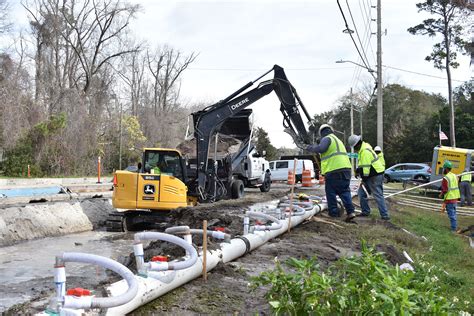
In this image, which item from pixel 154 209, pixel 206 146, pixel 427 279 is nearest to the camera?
pixel 427 279

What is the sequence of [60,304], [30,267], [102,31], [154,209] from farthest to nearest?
1. [102,31]
2. [154,209]
3. [30,267]
4. [60,304]

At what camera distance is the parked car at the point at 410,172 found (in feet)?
115

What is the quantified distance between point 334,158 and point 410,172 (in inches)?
1111

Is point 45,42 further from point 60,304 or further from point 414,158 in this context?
point 60,304

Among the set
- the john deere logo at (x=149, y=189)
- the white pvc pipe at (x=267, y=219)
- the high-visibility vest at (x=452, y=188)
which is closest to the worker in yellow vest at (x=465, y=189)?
the high-visibility vest at (x=452, y=188)

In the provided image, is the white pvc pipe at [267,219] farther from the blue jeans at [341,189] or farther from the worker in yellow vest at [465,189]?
the worker in yellow vest at [465,189]

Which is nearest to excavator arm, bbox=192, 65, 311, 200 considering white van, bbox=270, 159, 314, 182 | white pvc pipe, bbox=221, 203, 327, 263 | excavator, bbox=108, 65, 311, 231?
excavator, bbox=108, 65, 311, 231

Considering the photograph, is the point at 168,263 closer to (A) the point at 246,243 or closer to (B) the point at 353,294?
(B) the point at 353,294

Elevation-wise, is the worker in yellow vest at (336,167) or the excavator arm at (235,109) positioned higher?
the excavator arm at (235,109)

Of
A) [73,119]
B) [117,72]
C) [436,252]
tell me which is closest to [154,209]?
[436,252]

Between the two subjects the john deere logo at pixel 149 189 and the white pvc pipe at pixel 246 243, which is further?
the john deere logo at pixel 149 189

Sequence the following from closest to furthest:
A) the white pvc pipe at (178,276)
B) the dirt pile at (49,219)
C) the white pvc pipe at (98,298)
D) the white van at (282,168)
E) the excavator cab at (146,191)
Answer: the white pvc pipe at (98,298), the white pvc pipe at (178,276), the dirt pile at (49,219), the excavator cab at (146,191), the white van at (282,168)

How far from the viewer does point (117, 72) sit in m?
49.9

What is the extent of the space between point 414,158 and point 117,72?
3206 centimetres
